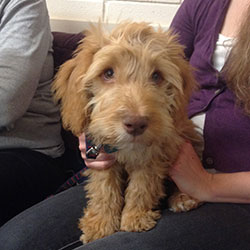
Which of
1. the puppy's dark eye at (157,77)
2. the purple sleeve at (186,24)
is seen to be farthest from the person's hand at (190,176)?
the purple sleeve at (186,24)

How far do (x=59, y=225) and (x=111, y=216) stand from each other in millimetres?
173

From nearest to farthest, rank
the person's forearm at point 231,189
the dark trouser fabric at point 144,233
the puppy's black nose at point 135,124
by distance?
the puppy's black nose at point 135,124 → the dark trouser fabric at point 144,233 → the person's forearm at point 231,189

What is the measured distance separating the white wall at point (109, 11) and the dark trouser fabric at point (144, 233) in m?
1.00

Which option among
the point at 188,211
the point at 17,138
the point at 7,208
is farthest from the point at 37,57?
the point at 188,211

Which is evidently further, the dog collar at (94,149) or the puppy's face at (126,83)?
the dog collar at (94,149)

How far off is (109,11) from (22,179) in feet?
3.20

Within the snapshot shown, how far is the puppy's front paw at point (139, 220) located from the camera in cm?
90

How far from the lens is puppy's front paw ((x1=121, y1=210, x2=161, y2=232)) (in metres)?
0.90

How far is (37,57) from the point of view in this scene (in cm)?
122

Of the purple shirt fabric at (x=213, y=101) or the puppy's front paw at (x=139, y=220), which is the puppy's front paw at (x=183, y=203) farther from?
the purple shirt fabric at (x=213, y=101)

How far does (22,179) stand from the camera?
3.93 feet

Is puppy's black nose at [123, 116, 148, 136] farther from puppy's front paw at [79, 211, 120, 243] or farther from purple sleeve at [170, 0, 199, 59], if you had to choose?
purple sleeve at [170, 0, 199, 59]

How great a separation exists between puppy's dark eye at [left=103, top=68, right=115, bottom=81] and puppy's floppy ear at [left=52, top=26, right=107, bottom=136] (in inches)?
2.1

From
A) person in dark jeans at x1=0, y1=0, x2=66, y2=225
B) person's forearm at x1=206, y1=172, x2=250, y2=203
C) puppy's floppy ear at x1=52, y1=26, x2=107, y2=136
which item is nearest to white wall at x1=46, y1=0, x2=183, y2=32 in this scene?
person in dark jeans at x1=0, y1=0, x2=66, y2=225
